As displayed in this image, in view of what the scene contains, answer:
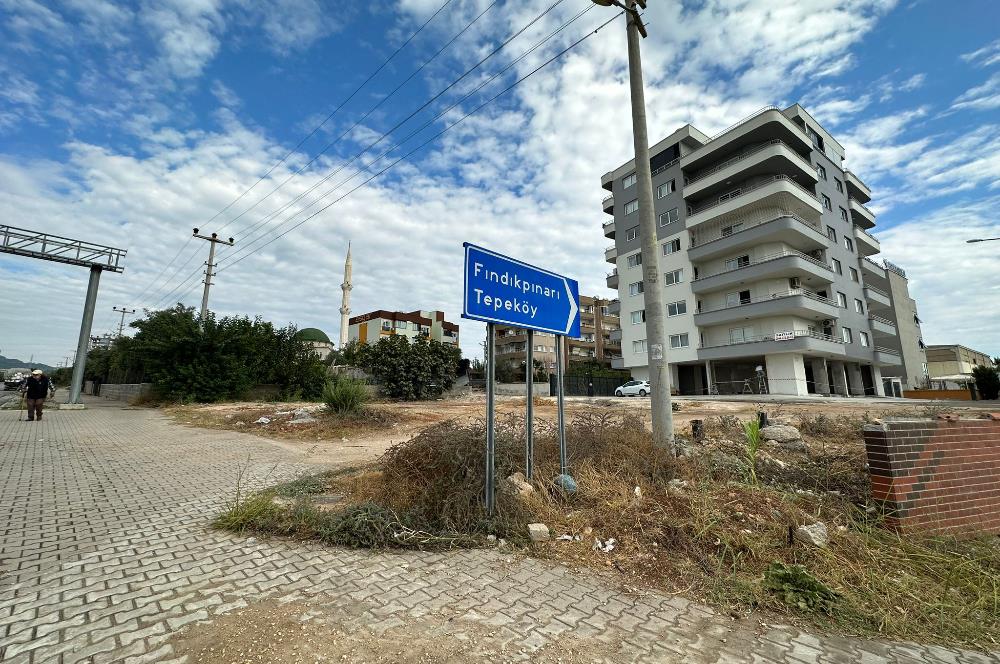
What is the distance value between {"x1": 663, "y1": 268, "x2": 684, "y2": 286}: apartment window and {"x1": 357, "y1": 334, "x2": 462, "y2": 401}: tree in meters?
19.6

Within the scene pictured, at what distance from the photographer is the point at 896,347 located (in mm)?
40250

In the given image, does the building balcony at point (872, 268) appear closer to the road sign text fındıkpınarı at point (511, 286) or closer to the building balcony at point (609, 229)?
the building balcony at point (609, 229)

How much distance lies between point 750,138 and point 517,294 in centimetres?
3498

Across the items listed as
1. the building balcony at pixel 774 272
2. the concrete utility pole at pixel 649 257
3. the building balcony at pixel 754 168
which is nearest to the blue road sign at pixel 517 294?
the concrete utility pole at pixel 649 257

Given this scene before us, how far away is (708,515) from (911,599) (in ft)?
4.07

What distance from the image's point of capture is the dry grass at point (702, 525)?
2559 mm

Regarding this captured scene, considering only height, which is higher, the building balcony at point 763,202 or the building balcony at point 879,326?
the building balcony at point 763,202

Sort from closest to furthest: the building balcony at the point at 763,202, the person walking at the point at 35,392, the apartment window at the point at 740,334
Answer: the person walking at the point at 35,392, the building balcony at the point at 763,202, the apartment window at the point at 740,334

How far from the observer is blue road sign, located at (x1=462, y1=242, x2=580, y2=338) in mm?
3756

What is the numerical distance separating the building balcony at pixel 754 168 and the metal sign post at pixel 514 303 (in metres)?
31.7

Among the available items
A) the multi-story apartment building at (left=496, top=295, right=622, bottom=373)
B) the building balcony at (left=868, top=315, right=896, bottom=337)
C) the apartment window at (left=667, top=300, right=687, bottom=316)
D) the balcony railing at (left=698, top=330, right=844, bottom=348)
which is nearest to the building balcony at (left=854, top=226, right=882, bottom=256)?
the building balcony at (left=868, top=315, right=896, bottom=337)

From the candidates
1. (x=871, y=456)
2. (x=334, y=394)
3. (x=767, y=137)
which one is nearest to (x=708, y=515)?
(x=871, y=456)

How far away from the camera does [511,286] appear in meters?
4.12

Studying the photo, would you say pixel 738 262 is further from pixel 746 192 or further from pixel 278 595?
pixel 278 595
